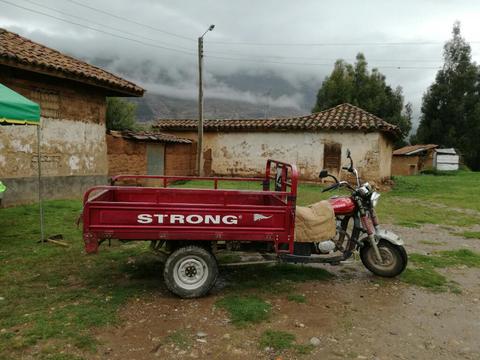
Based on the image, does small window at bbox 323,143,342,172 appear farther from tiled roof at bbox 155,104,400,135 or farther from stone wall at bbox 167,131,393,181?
tiled roof at bbox 155,104,400,135

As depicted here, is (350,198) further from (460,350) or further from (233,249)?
(460,350)

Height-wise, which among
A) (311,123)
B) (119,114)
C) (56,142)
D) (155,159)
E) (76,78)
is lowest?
(155,159)

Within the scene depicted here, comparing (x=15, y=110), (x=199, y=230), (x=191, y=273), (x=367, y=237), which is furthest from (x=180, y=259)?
(x=15, y=110)

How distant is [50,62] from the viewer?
387 inches

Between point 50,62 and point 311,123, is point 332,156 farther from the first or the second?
point 50,62

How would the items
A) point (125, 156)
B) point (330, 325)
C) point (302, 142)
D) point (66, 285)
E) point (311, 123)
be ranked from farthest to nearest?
point (302, 142), point (311, 123), point (125, 156), point (66, 285), point (330, 325)

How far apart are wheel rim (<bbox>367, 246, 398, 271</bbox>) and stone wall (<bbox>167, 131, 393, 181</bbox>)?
1243cm

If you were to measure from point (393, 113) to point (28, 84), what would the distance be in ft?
112

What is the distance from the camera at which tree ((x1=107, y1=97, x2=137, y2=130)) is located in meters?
35.8

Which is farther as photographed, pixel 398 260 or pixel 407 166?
pixel 407 166

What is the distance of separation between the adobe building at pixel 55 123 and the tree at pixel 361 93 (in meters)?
26.4

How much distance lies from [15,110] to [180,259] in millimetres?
3618

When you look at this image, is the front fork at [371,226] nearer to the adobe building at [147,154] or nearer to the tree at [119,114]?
the adobe building at [147,154]

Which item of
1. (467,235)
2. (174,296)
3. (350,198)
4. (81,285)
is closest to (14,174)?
(81,285)
